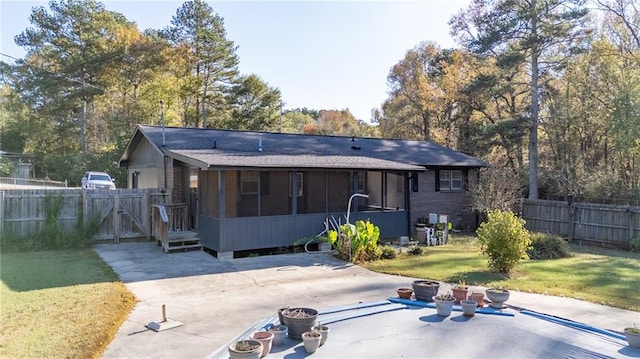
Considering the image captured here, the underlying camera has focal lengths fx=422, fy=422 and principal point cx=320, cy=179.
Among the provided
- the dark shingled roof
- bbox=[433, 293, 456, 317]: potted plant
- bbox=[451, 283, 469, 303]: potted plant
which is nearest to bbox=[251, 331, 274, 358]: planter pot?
bbox=[433, 293, 456, 317]: potted plant

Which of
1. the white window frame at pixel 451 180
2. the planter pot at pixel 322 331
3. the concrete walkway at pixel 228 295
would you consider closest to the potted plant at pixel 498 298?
the concrete walkway at pixel 228 295

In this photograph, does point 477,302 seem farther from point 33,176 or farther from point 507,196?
point 33,176

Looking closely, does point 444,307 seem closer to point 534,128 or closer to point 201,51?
point 534,128

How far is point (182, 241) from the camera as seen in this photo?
12234mm

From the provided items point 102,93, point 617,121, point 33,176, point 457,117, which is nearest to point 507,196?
point 617,121

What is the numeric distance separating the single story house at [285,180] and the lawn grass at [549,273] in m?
2.47

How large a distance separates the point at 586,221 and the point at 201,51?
2942 cm

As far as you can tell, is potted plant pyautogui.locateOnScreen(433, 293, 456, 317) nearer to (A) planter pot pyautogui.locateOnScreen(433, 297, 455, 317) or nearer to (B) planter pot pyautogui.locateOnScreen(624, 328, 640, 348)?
(A) planter pot pyautogui.locateOnScreen(433, 297, 455, 317)

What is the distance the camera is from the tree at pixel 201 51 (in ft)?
111

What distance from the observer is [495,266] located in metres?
9.75

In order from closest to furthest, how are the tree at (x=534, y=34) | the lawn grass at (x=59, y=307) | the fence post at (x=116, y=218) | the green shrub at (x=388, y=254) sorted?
the lawn grass at (x=59, y=307)
the green shrub at (x=388, y=254)
the fence post at (x=116, y=218)
the tree at (x=534, y=34)

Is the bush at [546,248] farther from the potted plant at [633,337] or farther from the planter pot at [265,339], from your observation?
the planter pot at [265,339]

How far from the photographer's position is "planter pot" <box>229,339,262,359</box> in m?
4.06

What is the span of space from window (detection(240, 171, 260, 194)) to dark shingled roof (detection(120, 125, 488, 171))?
0.83 m
